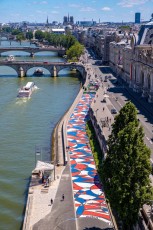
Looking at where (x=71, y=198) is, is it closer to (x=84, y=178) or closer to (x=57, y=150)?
(x=84, y=178)

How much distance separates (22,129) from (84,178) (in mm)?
22978

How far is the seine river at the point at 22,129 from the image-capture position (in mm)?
36772

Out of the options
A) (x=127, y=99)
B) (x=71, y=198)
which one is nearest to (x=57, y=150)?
(x=71, y=198)

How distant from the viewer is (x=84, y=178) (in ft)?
127

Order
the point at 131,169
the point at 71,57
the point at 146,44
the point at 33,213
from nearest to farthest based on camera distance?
1. the point at 131,169
2. the point at 33,213
3. the point at 146,44
4. the point at 71,57

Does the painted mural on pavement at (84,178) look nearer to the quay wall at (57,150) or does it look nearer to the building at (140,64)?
the quay wall at (57,150)

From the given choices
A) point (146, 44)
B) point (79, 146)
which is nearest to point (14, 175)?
point (79, 146)

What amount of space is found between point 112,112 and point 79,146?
54.0ft

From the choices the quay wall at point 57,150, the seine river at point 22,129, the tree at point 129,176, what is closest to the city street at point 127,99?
the seine river at point 22,129

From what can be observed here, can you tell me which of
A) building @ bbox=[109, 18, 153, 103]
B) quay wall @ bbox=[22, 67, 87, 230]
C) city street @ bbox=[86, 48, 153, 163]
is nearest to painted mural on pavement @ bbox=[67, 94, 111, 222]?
quay wall @ bbox=[22, 67, 87, 230]

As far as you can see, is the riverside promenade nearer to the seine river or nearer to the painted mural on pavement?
the painted mural on pavement

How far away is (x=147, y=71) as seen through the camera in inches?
3036

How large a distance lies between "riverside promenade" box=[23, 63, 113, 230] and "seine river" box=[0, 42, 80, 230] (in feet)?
6.20

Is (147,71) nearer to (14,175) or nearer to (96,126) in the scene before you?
(96,126)
